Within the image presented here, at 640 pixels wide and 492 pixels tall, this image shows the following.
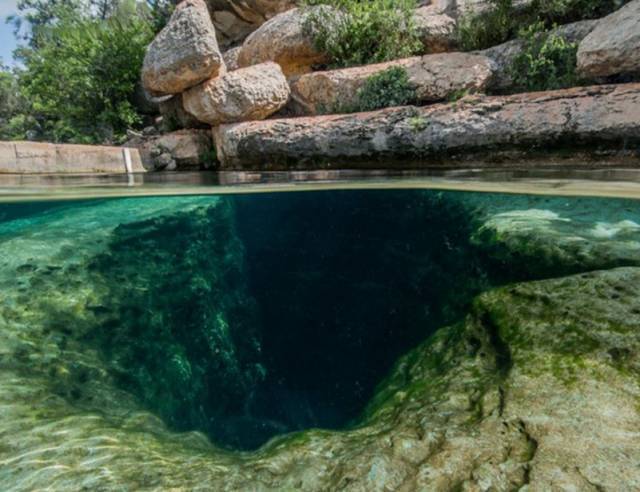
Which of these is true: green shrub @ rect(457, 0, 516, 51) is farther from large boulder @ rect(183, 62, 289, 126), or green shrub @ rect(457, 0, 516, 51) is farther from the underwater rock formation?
the underwater rock formation

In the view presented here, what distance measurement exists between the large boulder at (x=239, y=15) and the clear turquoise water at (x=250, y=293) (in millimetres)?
12914

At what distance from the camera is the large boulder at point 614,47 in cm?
666

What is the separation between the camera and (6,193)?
7230mm

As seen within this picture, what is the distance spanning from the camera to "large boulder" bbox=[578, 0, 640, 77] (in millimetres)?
6664

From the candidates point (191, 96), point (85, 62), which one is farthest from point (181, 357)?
point (85, 62)

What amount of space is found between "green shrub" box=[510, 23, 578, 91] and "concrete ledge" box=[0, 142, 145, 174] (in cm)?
946

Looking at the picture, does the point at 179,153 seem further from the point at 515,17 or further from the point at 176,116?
the point at 515,17

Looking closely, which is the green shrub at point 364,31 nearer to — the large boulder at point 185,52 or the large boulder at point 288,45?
the large boulder at point 288,45

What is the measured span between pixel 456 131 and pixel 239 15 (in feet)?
52.5

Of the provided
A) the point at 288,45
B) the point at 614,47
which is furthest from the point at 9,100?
the point at 614,47

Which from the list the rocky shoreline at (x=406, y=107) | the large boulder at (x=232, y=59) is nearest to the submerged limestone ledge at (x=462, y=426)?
the rocky shoreline at (x=406, y=107)

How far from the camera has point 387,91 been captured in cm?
873

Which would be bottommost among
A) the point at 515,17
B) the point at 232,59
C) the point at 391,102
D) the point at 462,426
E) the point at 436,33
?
the point at 462,426

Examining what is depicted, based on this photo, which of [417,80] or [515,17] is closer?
[417,80]
